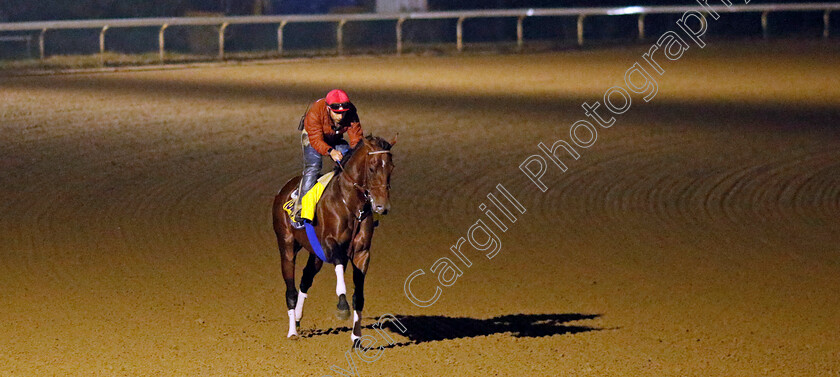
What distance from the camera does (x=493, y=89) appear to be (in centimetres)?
2097

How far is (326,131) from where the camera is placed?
6605mm

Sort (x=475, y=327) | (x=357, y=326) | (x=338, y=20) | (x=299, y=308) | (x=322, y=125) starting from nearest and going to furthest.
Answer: (x=322, y=125), (x=357, y=326), (x=299, y=308), (x=475, y=327), (x=338, y=20)

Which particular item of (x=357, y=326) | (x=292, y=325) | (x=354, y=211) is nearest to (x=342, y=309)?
(x=357, y=326)

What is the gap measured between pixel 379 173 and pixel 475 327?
170 centimetres

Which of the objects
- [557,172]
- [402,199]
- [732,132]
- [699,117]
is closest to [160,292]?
[402,199]

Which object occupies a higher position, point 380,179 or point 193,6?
point 380,179

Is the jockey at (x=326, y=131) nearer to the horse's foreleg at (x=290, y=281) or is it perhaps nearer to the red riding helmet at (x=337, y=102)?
the red riding helmet at (x=337, y=102)

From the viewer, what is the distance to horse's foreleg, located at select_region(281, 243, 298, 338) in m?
6.93

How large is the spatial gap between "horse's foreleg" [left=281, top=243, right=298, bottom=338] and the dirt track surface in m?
0.10

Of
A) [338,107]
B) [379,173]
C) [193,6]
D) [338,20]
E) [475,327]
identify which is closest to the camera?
[379,173]

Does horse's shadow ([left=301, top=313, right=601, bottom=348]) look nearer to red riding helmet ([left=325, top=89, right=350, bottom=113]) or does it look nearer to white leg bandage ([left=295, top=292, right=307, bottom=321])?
white leg bandage ([left=295, top=292, right=307, bottom=321])

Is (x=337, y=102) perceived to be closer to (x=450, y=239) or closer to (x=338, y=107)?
(x=338, y=107)

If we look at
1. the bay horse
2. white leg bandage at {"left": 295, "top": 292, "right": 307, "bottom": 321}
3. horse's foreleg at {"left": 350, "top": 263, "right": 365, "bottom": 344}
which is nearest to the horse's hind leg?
white leg bandage at {"left": 295, "top": 292, "right": 307, "bottom": 321}

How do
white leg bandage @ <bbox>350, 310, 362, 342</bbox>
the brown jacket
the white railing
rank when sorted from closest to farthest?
the brown jacket, white leg bandage @ <bbox>350, 310, 362, 342</bbox>, the white railing
